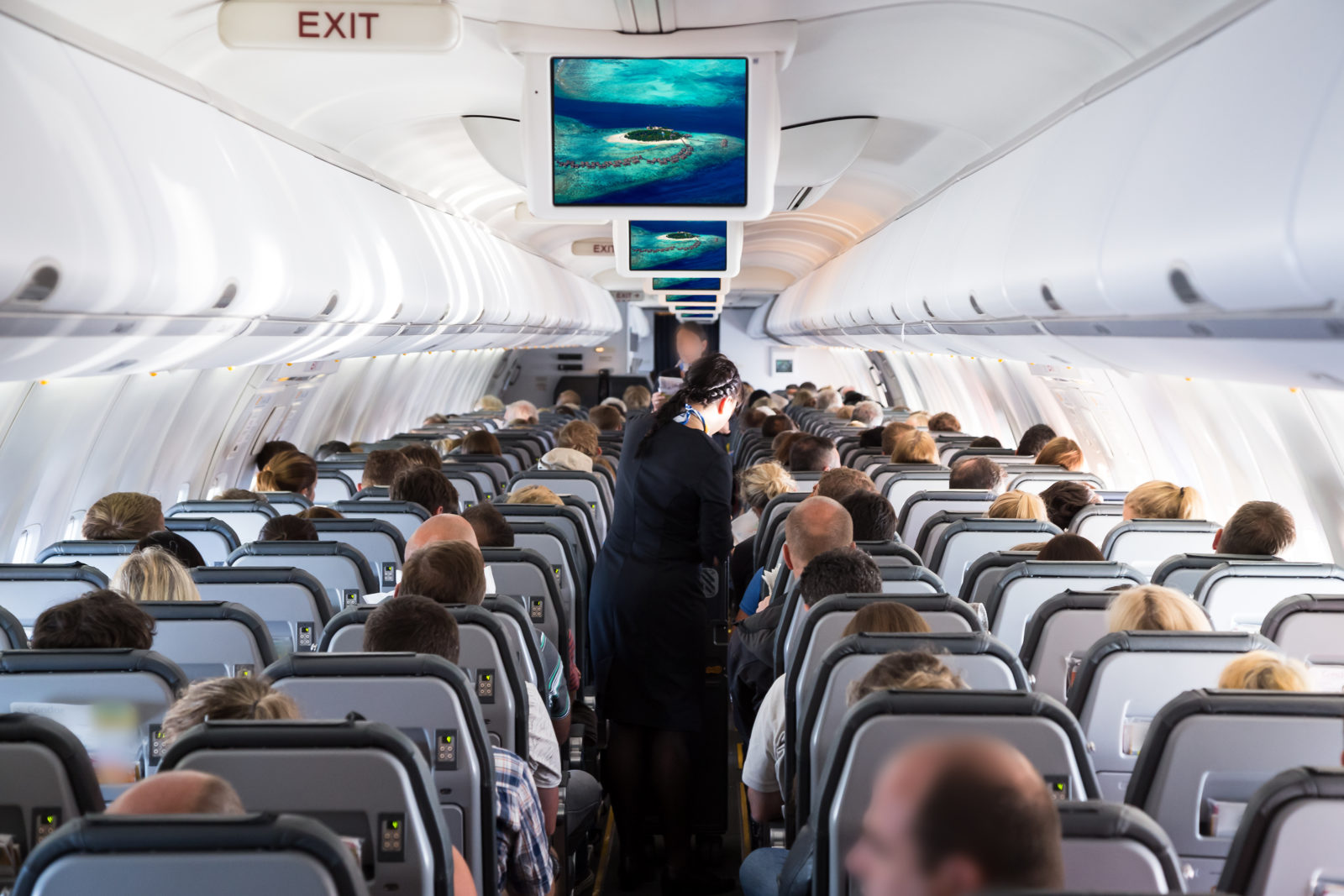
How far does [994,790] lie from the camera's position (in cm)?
164

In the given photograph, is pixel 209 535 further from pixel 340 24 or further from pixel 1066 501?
pixel 1066 501

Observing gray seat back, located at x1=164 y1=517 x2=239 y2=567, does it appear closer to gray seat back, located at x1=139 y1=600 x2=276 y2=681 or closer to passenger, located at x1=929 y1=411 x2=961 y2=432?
gray seat back, located at x1=139 y1=600 x2=276 y2=681

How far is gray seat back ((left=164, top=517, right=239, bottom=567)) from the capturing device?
700 centimetres

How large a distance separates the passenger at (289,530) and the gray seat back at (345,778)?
3.42m

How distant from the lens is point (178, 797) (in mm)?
2367

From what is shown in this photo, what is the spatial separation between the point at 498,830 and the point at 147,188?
117 inches

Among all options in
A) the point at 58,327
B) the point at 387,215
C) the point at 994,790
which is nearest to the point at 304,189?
the point at 387,215

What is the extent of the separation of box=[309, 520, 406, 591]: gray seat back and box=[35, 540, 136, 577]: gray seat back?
0.97 meters

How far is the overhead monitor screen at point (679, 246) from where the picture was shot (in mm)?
11320

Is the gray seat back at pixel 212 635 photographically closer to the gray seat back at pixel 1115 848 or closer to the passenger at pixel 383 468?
the gray seat back at pixel 1115 848

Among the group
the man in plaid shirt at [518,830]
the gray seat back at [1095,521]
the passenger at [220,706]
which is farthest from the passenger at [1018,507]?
the passenger at [220,706]

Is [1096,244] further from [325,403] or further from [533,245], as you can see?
[533,245]

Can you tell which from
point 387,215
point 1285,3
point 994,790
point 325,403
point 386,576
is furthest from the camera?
point 325,403

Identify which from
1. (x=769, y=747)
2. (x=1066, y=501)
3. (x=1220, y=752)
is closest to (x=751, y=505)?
(x=1066, y=501)
